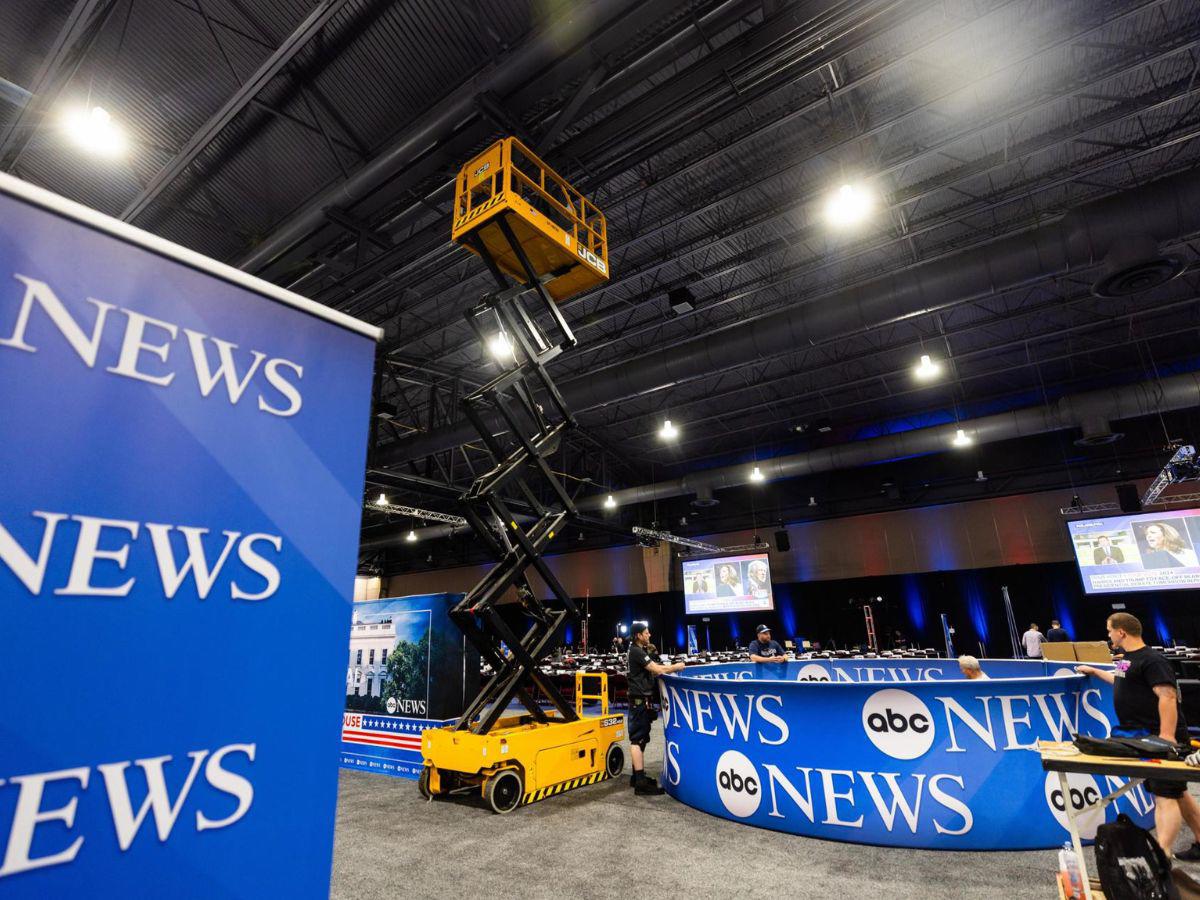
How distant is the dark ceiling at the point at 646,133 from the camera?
209 inches

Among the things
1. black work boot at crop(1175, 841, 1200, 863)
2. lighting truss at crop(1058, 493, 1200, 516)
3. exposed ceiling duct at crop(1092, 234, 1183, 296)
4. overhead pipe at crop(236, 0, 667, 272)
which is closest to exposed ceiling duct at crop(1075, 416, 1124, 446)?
lighting truss at crop(1058, 493, 1200, 516)

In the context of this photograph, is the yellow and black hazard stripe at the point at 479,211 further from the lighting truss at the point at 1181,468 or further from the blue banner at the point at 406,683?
the lighting truss at the point at 1181,468

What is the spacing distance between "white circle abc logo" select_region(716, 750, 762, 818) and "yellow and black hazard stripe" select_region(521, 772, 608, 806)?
165 cm

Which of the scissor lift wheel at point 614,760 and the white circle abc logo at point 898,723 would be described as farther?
the scissor lift wheel at point 614,760

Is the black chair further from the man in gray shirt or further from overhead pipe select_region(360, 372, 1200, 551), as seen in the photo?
overhead pipe select_region(360, 372, 1200, 551)

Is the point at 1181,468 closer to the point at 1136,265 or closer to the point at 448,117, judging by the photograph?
the point at 1136,265

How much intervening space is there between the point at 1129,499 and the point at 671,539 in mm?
10450

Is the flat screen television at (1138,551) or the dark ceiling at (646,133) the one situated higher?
the dark ceiling at (646,133)

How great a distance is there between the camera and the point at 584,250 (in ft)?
20.0

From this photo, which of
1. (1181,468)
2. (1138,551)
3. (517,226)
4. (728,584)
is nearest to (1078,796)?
(517,226)

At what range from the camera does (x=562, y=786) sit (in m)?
5.83

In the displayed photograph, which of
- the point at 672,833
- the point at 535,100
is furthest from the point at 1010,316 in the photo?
the point at 672,833

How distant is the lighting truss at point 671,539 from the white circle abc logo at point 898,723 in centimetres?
1221

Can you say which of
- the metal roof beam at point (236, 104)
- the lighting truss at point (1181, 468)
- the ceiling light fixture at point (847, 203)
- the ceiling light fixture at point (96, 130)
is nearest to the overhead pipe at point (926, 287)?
the ceiling light fixture at point (847, 203)
